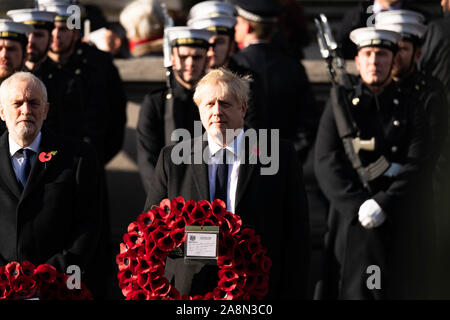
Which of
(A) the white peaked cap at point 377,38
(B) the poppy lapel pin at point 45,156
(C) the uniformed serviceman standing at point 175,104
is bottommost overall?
(B) the poppy lapel pin at point 45,156

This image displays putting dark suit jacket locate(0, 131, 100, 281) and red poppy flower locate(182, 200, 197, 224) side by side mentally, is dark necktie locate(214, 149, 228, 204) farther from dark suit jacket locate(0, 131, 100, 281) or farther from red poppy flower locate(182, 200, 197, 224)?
dark suit jacket locate(0, 131, 100, 281)

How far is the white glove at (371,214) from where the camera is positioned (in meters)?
8.50

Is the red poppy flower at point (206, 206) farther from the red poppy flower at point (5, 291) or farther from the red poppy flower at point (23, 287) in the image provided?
the red poppy flower at point (5, 291)

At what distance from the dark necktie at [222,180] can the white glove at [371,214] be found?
204cm

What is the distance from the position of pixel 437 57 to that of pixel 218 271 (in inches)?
145

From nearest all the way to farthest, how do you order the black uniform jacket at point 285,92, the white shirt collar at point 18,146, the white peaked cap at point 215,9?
the white shirt collar at point 18,146, the black uniform jacket at point 285,92, the white peaked cap at point 215,9

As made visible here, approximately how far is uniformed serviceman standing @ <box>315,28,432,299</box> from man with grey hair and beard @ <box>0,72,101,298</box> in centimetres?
225

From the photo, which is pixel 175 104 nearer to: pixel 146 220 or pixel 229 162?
pixel 229 162

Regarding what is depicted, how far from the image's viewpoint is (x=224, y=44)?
365 inches

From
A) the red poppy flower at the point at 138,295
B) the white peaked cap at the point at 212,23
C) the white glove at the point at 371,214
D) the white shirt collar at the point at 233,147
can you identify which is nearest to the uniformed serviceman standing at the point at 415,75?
the white glove at the point at 371,214

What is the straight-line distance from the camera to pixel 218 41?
9234mm
